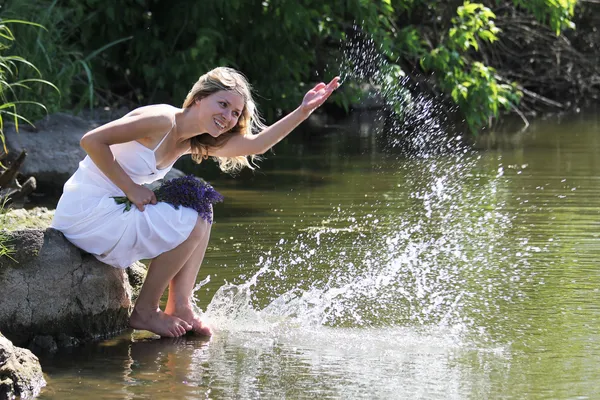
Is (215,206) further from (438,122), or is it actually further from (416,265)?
(438,122)

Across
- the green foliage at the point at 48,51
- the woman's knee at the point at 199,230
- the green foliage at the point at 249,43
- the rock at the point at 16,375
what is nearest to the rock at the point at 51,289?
the woman's knee at the point at 199,230

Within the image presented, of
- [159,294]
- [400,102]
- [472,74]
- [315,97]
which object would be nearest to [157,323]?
[159,294]

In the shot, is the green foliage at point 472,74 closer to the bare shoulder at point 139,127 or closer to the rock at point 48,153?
the rock at point 48,153

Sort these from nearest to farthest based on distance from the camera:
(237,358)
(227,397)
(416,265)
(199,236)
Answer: (227,397) → (237,358) → (199,236) → (416,265)

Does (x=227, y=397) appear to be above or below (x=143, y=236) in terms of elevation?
below

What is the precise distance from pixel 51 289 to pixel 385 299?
1861 millimetres

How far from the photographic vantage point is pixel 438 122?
15.2 metres

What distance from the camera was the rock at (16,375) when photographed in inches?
165

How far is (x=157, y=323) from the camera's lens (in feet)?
17.0

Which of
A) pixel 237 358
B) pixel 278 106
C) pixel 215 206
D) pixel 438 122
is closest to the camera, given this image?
pixel 237 358

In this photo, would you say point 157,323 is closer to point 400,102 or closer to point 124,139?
point 124,139

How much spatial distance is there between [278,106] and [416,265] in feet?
22.0

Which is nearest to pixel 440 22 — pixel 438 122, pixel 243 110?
pixel 438 122

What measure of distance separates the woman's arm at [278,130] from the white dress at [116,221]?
0.39m
